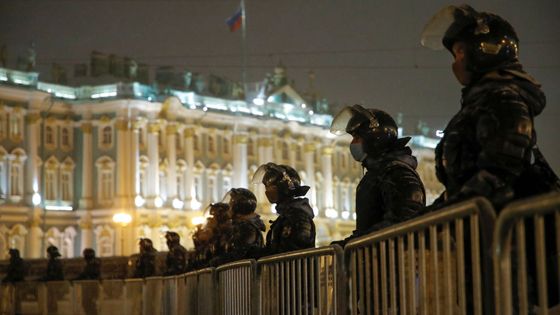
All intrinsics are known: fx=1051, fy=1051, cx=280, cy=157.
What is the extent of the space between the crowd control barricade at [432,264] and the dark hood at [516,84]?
0.75 metres

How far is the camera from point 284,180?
31.8 ft

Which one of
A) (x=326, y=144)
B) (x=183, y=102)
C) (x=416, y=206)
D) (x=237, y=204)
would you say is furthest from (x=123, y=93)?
(x=416, y=206)

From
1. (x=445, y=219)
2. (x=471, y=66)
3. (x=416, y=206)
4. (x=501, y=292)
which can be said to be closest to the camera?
(x=501, y=292)

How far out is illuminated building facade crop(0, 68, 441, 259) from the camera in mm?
55938

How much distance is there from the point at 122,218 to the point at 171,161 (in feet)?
23.8

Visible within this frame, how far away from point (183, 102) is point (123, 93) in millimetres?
4503

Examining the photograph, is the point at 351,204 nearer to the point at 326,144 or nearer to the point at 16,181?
the point at 326,144

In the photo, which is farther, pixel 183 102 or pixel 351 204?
pixel 351 204

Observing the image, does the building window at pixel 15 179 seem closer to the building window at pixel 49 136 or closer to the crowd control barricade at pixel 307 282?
the building window at pixel 49 136

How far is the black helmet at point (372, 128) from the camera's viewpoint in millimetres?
7336

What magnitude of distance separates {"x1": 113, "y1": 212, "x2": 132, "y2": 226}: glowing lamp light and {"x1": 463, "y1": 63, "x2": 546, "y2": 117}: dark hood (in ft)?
169

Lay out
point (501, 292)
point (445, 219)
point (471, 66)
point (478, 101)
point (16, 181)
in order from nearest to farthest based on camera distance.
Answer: point (501, 292), point (445, 219), point (478, 101), point (471, 66), point (16, 181)

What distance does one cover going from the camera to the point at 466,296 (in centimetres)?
382

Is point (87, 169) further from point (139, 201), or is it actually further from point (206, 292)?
point (206, 292)
